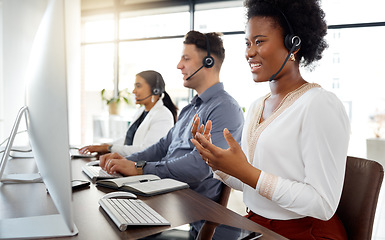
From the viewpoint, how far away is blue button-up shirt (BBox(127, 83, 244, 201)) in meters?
1.58

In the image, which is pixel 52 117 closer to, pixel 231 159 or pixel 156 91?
pixel 231 159

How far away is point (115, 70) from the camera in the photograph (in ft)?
18.7

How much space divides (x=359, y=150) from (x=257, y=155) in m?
3.96

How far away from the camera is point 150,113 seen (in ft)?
9.07

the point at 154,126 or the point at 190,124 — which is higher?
the point at 190,124

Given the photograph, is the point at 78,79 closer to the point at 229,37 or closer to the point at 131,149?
the point at 229,37

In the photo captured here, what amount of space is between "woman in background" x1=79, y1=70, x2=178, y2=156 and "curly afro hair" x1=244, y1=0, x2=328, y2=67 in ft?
5.03

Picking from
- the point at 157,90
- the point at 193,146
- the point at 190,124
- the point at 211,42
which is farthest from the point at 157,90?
the point at 193,146

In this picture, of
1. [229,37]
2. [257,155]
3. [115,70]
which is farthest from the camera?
[115,70]

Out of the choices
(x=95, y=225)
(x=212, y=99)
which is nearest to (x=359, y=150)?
(x=212, y=99)

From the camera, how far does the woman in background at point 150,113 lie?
103 inches

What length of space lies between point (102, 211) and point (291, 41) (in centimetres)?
84

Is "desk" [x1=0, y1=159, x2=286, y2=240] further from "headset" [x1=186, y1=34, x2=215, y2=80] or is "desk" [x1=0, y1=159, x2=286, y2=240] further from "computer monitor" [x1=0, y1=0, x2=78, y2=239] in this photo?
"headset" [x1=186, y1=34, x2=215, y2=80]

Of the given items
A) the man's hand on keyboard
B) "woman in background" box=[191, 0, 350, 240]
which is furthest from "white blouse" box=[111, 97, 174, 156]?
"woman in background" box=[191, 0, 350, 240]
